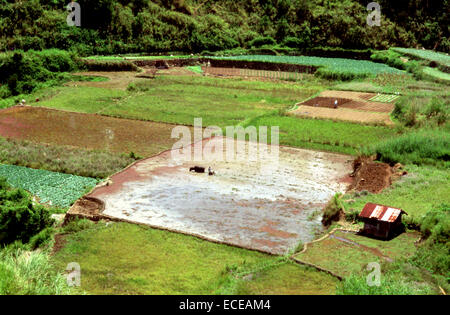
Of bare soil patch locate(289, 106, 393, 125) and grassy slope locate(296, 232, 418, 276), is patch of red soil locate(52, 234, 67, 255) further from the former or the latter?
bare soil patch locate(289, 106, 393, 125)

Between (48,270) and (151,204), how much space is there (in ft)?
18.7

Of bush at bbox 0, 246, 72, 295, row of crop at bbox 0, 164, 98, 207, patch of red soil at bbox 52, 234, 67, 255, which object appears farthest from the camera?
row of crop at bbox 0, 164, 98, 207

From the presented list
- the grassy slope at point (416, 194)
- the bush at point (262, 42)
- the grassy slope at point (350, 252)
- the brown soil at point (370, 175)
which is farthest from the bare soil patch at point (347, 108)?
the bush at point (262, 42)

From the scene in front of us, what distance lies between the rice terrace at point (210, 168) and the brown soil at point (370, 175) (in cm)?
10

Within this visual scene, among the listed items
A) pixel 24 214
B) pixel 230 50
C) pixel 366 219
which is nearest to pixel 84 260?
pixel 24 214

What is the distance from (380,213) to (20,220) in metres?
10.8

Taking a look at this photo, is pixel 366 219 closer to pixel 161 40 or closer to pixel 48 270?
pixel 48 270

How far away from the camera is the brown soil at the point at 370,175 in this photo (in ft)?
65.1

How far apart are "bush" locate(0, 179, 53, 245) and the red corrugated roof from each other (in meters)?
9.96

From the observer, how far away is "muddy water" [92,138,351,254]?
16703 millimetres

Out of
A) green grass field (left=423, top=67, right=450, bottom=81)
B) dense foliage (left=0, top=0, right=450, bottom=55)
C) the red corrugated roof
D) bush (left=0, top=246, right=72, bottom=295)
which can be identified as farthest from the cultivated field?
dense foliage (left=0, top=0, right=450, bottom=55)

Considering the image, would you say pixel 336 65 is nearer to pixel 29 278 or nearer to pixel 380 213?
pixel 380 213

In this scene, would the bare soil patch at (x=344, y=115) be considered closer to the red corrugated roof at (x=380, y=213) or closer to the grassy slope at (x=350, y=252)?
the red corrugated roof at (x=380, y=213)

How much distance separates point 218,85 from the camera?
1722 inches
